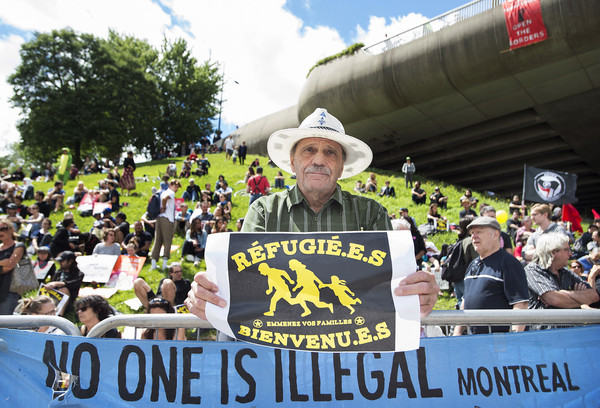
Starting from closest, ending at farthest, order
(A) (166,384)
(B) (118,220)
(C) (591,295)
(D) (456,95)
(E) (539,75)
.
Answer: (A) (166,384), (C) (591,295), (B) (118,220), (E) (539,75), (D) (456,95)

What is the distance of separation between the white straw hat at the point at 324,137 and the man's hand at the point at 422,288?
106cm

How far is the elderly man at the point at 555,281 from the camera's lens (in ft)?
14.7

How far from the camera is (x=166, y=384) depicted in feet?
8.84

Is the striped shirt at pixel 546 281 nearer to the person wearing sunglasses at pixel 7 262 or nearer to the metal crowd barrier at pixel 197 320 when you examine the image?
the metal crowd barrier at pixel 197 320

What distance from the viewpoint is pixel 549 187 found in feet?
42.5

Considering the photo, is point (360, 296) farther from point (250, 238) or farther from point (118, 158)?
point (118, 158)

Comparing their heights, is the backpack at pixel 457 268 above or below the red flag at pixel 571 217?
below

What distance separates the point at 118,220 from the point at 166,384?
11.9 meters

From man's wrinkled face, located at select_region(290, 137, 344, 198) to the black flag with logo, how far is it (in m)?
11.5

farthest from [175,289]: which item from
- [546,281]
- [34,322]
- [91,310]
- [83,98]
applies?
[83,98]

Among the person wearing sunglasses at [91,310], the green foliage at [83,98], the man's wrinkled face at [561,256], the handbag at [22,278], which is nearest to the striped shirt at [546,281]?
the man's wrinkled face at [561,256]

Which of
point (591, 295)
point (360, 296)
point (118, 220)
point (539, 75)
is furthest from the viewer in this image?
point (539, 75)

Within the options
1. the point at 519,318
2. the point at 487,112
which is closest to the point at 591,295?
the point at 519,318

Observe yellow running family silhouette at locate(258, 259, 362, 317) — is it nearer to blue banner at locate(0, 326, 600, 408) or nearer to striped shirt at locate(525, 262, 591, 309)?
blue banner at locate(0, 326, 600, 408)
